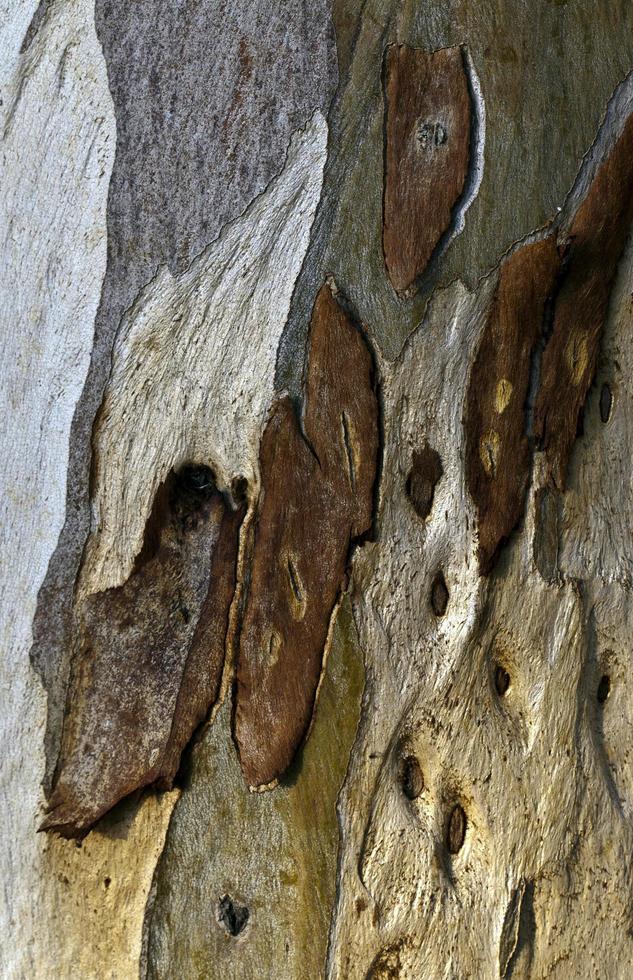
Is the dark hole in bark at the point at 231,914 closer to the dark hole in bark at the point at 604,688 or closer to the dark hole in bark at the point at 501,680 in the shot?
the dark hole in bark at the point at 501,680

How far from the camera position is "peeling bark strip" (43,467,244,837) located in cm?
90

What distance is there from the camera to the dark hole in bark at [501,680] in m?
1.00

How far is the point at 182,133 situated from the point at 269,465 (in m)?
0.36

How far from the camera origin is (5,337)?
37.7 inches

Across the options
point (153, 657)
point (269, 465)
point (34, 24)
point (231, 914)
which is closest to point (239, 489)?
point (269, 465)

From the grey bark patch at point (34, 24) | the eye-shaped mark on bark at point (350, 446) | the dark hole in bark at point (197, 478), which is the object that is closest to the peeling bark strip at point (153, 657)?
the dark hole in bark at point (197, 478)

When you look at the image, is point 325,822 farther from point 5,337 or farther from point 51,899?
point 5,337

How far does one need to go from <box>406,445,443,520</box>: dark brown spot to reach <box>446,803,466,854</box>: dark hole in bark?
32cm

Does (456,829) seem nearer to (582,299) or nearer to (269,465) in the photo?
(269,465)

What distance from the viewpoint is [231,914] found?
91 cm

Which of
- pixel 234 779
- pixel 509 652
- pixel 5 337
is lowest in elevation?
pixel 234 779

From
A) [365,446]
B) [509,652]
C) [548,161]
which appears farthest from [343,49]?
[509,652]

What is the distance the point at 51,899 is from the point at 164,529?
0.39 metres

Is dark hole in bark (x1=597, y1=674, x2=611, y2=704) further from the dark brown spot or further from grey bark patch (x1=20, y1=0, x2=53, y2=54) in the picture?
grey bark patch (x1=20, y1=0, x2=53, y2=54)
